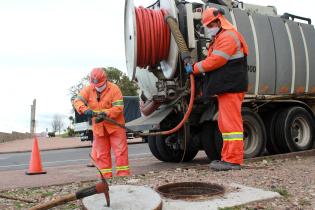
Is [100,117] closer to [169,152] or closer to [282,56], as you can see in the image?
[169,152]

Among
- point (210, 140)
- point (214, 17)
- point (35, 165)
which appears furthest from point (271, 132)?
point (35, 165)

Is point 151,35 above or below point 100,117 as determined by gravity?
above

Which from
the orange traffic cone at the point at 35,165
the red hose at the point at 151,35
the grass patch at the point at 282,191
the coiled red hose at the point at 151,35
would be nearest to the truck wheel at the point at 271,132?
the red hose at the point at 151,35

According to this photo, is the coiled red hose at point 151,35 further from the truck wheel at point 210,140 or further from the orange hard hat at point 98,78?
the truck wheel at point 210,140

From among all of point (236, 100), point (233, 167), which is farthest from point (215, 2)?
point (233, 167)

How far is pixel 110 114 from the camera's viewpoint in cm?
668

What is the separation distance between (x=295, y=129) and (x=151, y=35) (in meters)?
3.51

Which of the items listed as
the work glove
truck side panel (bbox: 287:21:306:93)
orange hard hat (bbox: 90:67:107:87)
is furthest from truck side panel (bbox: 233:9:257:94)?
the work glove

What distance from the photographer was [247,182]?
4859 millimetres

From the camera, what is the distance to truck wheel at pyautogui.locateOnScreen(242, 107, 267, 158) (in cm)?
777

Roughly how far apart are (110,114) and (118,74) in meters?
32.0

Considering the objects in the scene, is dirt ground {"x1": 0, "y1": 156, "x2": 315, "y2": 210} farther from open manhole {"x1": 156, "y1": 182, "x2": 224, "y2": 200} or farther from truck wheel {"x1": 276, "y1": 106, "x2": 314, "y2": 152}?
truck wheel {"x1": 276, "y1": 106, "x2": 314, "y2": 152}

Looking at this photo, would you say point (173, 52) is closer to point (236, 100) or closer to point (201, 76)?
point (201, 76)

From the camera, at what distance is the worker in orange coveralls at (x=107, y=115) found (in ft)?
Answer: 21.9
